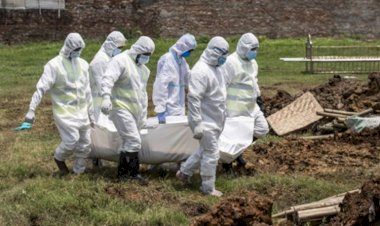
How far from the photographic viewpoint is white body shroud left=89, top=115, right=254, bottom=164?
9000mm

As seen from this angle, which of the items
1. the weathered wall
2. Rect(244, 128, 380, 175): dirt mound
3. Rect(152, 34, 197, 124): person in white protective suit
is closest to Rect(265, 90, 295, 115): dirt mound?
Rect(244, 128, 380, 175): dirt mound

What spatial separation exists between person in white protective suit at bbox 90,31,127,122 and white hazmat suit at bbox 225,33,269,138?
1.78 m

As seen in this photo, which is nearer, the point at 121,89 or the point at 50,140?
the point at 121,89

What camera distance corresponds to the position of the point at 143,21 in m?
28.5

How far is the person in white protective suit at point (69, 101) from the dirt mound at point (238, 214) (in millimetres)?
3234

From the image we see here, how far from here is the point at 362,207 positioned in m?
5.97

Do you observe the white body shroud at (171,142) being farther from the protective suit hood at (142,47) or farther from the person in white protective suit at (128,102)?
the protective suit hood at (142,47)

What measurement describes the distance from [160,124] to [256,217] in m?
3.10

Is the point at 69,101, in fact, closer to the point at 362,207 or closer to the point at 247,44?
the point at 247,44

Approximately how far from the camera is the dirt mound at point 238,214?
6.16 meters

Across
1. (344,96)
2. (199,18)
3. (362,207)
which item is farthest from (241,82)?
(199,18)

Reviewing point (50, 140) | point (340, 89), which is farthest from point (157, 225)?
point (340, 89)

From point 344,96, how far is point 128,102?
567cm

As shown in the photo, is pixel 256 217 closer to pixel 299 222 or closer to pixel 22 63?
pixel 299 222
